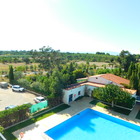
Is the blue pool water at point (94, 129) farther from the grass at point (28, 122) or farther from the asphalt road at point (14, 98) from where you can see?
the asphalt road at point (14, 98)

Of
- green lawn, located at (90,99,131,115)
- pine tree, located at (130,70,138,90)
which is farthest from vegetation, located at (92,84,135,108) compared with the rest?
pine tree, located at (130,70,138,90)

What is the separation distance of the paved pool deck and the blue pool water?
754 millimetres

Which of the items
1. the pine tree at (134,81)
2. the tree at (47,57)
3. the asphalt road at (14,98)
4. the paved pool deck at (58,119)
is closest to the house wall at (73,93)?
the paved pool deck at (58,119)

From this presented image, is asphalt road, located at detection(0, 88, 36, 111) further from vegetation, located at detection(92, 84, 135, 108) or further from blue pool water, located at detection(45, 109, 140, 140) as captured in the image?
vegetation, located at detection(92, 84, 135, 108)

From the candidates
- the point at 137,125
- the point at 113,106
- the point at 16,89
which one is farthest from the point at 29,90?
the point at 137,125

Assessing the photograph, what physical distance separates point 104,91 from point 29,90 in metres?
15.7

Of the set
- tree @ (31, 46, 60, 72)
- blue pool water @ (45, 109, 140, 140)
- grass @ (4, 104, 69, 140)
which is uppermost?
tree @ (31, 46, 60, 72)

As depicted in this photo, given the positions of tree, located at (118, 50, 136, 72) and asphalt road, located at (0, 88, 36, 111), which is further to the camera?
tree, located at (118, 50, 136, 72)

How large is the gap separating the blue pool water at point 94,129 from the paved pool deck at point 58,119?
29.7 inches

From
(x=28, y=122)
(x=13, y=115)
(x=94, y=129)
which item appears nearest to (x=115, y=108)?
(x=94, y=129)

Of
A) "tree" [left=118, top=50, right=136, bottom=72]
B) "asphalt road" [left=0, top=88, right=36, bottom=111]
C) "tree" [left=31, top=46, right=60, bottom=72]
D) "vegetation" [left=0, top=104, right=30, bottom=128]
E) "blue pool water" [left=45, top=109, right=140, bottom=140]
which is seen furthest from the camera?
"tree" [left=118, top=50, right=136, bottom=72]

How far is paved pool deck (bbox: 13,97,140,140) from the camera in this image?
11567mm

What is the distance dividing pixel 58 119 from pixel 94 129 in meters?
4.61

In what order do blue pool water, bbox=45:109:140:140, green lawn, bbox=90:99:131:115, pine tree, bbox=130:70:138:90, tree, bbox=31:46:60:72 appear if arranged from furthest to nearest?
tree, bbox=31:46:60:72
pine tree, bbox=130:70:138:90
green lawn, bbox=90:99:131:115
blue pool water, bbox=45:109:140:140
